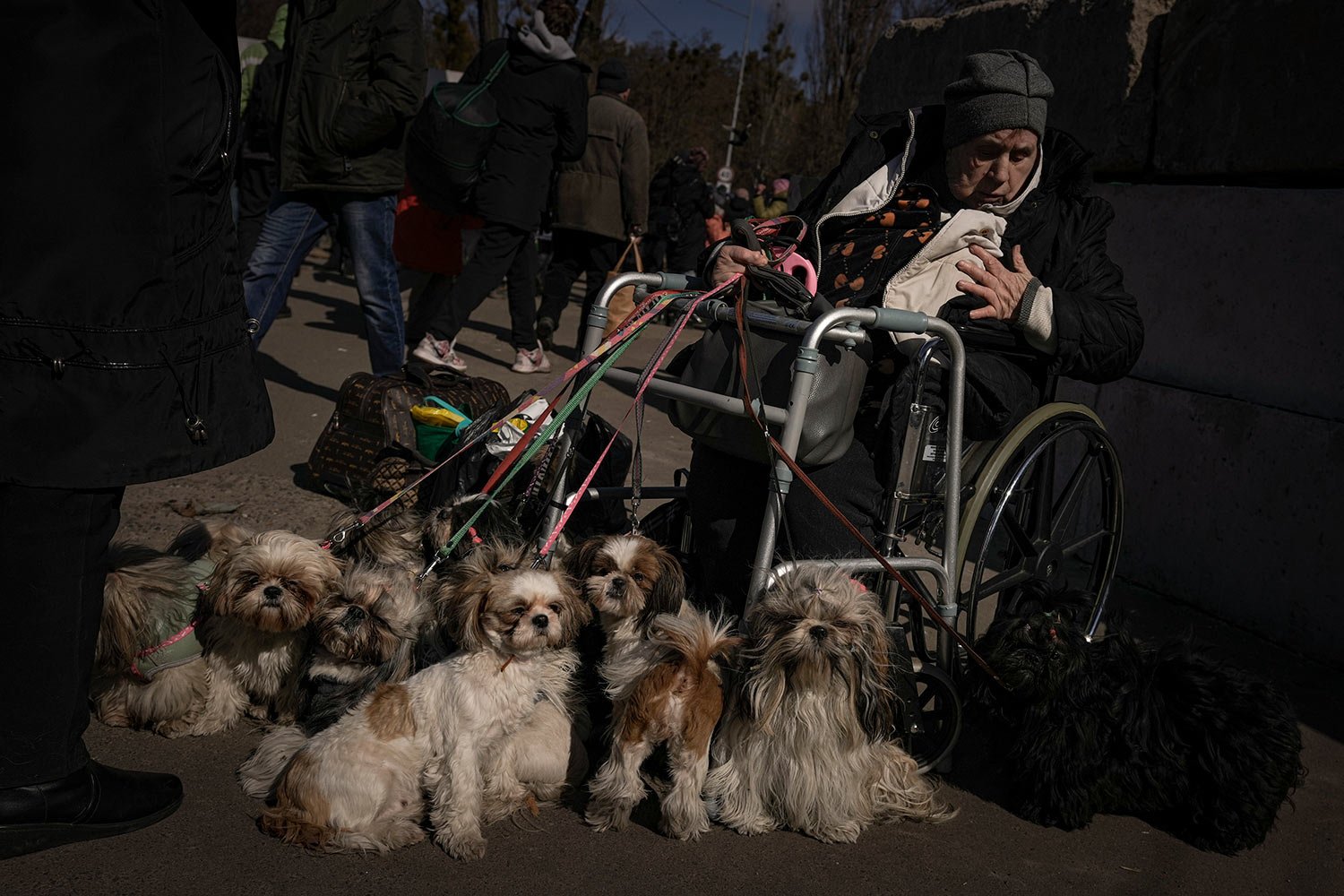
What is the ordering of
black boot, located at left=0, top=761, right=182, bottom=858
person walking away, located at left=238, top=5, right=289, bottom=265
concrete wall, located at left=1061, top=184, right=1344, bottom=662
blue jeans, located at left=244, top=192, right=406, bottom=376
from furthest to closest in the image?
person walking away, located at left=238, top=5, right=289, bottom=265
blue jeans, located at left=244, top=192, right=406, bottom=376
concrete wall, located at left=1061, top=184, right=1344, bottom=662
black boot, located at left=0, top=761, right=182, bottom=858

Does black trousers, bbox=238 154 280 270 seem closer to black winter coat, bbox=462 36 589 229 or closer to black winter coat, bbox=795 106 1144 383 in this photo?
black winter coat, bbox=462 36 589 229

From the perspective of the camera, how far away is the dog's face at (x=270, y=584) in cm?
296

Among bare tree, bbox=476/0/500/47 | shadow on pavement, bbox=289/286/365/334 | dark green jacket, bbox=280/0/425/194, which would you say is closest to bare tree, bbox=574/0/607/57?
bare tree, bbox=476/0/500/47

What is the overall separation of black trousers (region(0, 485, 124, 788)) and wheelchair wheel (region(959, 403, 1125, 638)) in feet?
7.32

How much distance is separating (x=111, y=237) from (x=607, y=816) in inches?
71.9

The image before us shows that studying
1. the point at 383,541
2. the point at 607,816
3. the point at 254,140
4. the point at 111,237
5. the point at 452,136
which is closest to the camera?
the point at 111,237

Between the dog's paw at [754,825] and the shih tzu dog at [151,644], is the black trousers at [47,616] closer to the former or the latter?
the shih tzu dog at [151,644]

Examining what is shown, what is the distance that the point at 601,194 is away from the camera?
8.54 m

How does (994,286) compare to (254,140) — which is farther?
(254,140)

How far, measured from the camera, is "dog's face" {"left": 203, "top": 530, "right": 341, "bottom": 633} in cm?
296

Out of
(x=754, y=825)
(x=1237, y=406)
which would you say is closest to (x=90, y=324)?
(x=754, y=825)

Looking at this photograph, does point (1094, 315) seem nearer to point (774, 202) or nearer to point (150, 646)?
point (150, 646)

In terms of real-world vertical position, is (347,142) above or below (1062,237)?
above

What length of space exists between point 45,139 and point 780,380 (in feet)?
6.09
